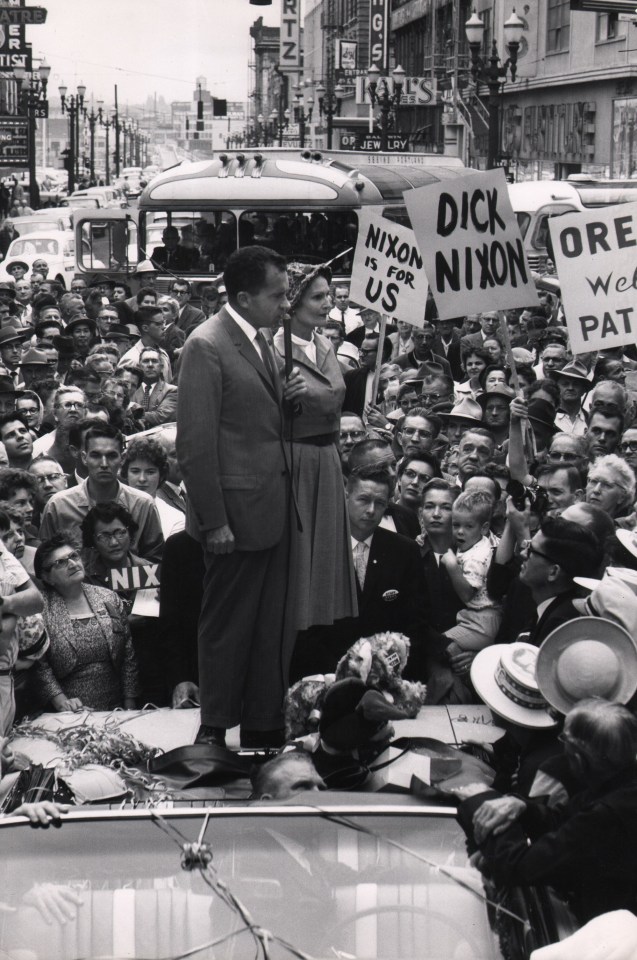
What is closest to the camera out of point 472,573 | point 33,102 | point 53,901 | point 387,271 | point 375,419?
point 53,901

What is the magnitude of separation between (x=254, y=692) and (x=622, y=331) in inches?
144

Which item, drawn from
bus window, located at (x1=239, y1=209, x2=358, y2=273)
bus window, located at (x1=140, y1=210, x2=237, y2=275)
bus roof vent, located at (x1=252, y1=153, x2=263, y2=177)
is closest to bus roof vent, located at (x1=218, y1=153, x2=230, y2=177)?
bus roof vent, located at (x1=252, y1=153, x2=263, y2=177)

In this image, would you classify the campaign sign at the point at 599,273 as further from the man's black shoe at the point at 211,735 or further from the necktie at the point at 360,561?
the man's black shoe at the point at 211,735

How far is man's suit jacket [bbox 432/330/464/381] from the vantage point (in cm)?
1488

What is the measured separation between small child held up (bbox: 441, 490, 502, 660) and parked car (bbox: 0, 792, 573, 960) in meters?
2.72

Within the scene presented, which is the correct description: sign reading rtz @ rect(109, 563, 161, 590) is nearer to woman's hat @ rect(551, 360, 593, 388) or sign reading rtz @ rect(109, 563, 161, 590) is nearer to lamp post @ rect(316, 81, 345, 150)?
woman's hat @ rect(551, 360, 593, 388)

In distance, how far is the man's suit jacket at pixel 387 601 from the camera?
241 inches

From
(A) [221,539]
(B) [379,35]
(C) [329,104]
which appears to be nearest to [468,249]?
(A) [221,539]

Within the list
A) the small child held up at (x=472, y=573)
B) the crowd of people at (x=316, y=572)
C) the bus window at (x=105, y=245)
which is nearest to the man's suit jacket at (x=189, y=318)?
the bus window at (x=105, y=245)

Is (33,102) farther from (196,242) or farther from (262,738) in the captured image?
(262,738)

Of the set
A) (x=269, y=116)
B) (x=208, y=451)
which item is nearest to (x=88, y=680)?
(x=208, y=451)

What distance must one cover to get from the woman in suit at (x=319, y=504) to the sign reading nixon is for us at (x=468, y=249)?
101 inches

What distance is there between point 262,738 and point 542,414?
4.62 m

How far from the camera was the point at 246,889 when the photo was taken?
3172 millimetres
